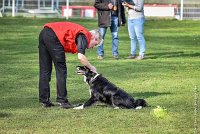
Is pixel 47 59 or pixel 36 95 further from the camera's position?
pixel 36 95

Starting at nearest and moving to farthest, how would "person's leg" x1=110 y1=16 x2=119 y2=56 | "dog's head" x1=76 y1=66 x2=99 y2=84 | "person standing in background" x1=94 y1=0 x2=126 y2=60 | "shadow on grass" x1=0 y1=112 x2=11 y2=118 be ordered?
1. "shadow on grass" x1=0 y1=112 x2=11 y2=118
2. "dog's head" x1=76 y1=66 x2=99 y2=84
3. "person standing in background" x1=94 y1=0 x2=126 y2=60
4. "person's leg" x1=110 y1=16 x2=119 y2=56

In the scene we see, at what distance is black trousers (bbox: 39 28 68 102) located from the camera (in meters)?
11.3

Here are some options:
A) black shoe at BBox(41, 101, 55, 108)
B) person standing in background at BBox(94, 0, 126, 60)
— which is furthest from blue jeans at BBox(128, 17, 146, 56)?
black shoe at BBox(41, 101, 55, 108)

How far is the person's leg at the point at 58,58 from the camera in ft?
37.1

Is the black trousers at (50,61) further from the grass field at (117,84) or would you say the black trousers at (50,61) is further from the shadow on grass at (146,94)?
the shadow on grass at (146,94)

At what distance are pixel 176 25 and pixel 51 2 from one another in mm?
9711

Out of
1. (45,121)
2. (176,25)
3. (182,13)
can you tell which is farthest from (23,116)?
(182,13)

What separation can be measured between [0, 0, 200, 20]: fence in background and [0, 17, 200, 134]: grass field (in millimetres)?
14044

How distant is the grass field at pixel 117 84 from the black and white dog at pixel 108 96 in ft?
0.47

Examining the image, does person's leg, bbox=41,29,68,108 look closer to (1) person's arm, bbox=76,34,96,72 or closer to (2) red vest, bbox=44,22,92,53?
(2) red vest, bbox=44,22,92,53

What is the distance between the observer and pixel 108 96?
1127 centimetres

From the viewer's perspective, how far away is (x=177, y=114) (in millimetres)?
10664

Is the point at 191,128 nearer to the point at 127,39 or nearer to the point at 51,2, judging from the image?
the point at 127,39

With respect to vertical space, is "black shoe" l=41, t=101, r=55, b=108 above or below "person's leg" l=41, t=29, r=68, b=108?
below
